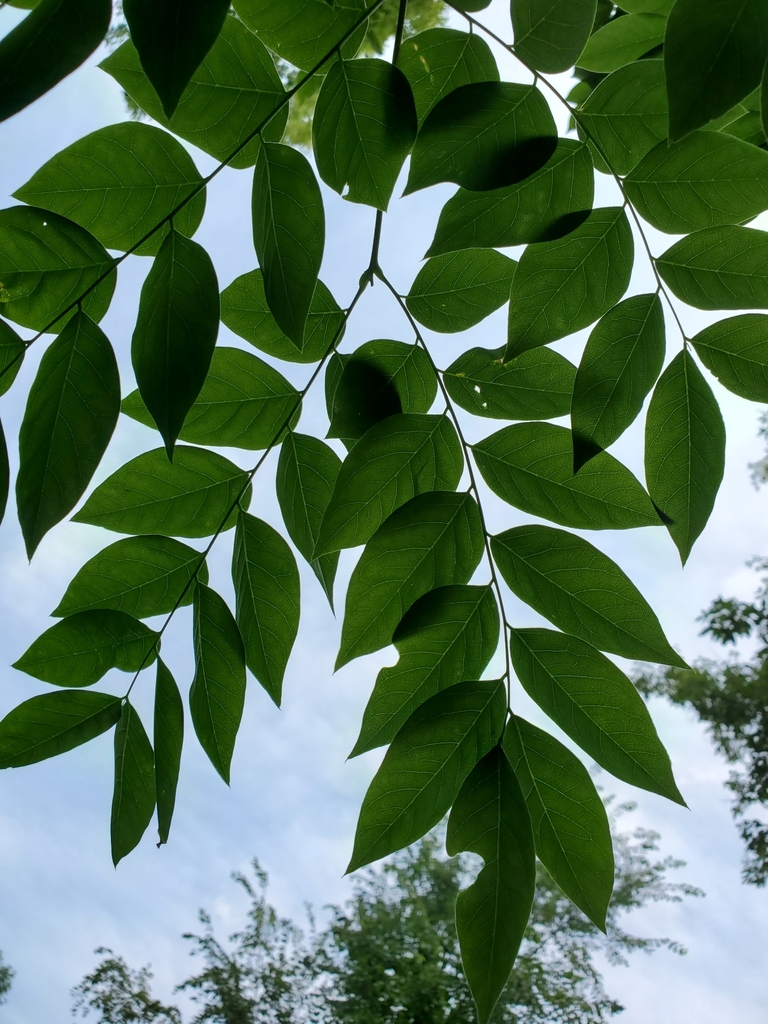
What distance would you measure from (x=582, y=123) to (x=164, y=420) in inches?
8.2

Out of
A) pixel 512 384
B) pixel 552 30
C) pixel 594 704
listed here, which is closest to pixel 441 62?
pixel 552 30

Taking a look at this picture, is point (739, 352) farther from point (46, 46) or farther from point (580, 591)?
point (46, 46)

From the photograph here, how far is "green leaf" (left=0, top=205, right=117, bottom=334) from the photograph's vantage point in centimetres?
31

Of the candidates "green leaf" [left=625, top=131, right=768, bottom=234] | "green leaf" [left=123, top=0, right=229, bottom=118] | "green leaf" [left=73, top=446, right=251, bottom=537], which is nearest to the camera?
"green leaf" [left=123, top=0, right=229, bottom=118]

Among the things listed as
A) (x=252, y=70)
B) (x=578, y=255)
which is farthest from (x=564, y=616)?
(x=252, y=70)

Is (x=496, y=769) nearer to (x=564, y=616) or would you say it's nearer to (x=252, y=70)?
(x=564, y=616)

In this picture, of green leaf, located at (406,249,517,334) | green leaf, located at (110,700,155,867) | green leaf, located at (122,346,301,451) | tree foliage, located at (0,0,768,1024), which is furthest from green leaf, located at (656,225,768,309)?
green leaf, located at (110,700,155,867)

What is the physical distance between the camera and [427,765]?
33cm

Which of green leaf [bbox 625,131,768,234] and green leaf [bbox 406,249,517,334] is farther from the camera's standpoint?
green leaf [bbox 406,249,517,334]

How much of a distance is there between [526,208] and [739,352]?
11 cm

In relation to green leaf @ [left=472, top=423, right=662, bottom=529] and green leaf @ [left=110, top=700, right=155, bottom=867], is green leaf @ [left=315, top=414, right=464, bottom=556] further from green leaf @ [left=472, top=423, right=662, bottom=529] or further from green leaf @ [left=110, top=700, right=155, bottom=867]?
green leaf @ [left=110, top=700, right=155, bottom=867]

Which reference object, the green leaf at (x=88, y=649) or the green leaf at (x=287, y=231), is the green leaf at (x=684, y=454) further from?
the green leaf at (x=88, y=649)

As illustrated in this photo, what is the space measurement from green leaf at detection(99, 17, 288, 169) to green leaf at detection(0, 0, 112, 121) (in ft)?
0.31

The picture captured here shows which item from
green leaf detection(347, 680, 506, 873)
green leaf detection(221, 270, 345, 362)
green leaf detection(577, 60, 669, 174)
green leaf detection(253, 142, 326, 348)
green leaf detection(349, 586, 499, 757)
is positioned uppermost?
green leaf detection(577, 60, 669, 174)
